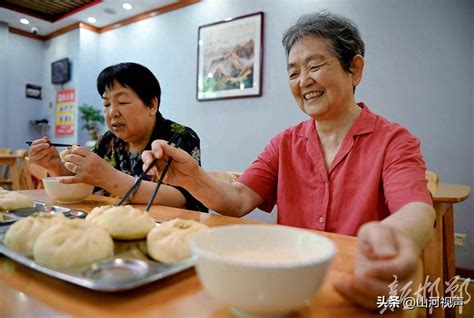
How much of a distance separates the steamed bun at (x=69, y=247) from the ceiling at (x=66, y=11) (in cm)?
408

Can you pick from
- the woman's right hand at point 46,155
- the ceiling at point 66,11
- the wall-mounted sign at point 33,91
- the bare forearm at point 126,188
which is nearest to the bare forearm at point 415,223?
the bare forearm at point 126,188

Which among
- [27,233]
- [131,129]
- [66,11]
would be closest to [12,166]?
[66,11]

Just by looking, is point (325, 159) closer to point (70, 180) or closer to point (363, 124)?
point (363, 124)

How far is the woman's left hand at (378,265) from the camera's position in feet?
Result: 1.29

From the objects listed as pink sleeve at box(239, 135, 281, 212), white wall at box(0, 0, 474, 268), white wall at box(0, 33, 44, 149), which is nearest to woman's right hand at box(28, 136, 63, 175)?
pink sleeve at box(239, 135, 281, 212)

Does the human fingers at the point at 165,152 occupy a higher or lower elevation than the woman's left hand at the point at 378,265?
higher

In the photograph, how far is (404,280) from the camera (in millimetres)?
408

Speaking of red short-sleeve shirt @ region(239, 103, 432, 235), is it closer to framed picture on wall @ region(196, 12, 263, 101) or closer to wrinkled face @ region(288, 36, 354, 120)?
wrinkled face @ region(288, 36, 354, 120)

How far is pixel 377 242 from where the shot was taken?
42 centimetres

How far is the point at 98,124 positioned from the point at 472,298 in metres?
4.89

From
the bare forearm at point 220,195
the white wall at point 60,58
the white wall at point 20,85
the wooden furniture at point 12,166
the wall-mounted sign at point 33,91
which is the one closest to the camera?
the bare forearm at point 220,195

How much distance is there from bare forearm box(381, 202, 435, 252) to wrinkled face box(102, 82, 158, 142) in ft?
3.95

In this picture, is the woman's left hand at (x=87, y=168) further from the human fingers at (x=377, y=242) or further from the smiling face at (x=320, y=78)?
the human fingers at (x=377, y=242)

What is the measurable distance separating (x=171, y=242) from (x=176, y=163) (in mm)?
518
